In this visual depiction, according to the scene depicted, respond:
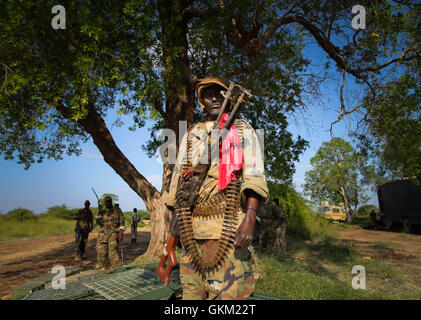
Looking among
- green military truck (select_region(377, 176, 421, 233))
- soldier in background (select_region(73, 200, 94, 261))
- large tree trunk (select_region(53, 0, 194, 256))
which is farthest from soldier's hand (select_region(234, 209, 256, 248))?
green military truck (select_region(377, 176, 421, 233))

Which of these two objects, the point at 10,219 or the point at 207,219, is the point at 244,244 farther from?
the point at 10,219

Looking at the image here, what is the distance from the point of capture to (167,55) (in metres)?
6.52

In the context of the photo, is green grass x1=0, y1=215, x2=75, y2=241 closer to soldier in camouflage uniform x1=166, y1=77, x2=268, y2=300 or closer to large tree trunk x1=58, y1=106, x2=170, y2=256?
large tree trunk x1=58, y1=106, x2=170, y2=256

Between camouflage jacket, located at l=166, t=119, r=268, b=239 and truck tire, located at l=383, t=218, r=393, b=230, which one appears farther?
truck tire, located at l=383, t=218, r=393, b=230

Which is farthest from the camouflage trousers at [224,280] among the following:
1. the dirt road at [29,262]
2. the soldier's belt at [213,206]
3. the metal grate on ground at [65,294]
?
the dirt road at [29,262]

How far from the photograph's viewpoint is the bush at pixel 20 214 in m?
22.9

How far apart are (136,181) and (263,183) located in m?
6.90

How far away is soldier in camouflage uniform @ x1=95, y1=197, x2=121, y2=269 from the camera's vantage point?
8273mm

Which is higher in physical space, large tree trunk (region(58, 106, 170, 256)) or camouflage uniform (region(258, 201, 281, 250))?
large tree trunk (region(58, 106, 170, 256))

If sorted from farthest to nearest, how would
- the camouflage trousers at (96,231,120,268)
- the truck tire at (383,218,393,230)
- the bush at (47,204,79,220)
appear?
1. the bush at (47,204,79,220)
2. the truck tire at (383,218,393,230)
3. the camouflage trousers at (96,231,120,268)

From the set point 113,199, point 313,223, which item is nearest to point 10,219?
point 113,199

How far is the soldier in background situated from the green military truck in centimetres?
1792

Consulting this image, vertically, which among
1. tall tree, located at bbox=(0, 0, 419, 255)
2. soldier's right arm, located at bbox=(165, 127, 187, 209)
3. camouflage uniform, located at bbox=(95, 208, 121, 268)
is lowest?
camouflage uniform, located at bbox=(95, 208, 121, 268)

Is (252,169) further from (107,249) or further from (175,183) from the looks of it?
(107,249)
